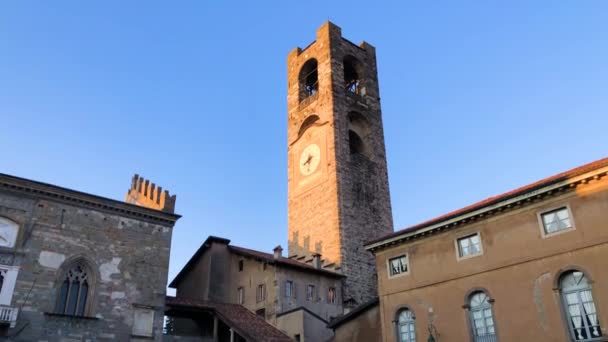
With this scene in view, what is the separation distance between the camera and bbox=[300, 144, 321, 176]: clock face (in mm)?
37656

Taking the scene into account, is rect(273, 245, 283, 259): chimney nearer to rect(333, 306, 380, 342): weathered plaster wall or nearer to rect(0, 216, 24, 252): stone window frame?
rect(333, 306, 380, 342): weathered plaster wall

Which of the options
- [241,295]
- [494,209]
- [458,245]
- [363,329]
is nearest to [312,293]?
[241,295]

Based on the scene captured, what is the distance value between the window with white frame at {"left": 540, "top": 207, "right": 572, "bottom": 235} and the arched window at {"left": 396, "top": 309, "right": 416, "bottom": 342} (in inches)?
222

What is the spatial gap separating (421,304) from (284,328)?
9338 millimetres

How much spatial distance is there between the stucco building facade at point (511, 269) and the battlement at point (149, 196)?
10043 millimetres

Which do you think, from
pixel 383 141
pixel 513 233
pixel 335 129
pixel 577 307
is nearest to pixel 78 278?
pixel 513 233

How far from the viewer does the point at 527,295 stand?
53.0 ft

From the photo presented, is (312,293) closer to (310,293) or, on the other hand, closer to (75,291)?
(310,293)

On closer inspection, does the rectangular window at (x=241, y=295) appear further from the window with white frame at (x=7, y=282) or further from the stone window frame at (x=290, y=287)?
the window with white frame at (x=7, y=282)

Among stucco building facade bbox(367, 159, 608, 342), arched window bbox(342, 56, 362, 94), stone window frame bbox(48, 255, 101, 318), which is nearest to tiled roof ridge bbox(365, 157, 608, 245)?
stucco building facade bbox(367, 159, 608, 342)

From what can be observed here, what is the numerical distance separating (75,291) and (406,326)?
40.5 ft

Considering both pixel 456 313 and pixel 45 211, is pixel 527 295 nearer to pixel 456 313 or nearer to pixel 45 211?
pixel 456 313

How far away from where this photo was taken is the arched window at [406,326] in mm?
18938

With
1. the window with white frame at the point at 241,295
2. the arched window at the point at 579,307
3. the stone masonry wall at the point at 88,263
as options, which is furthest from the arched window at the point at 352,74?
the arched window at the point at 579,307
